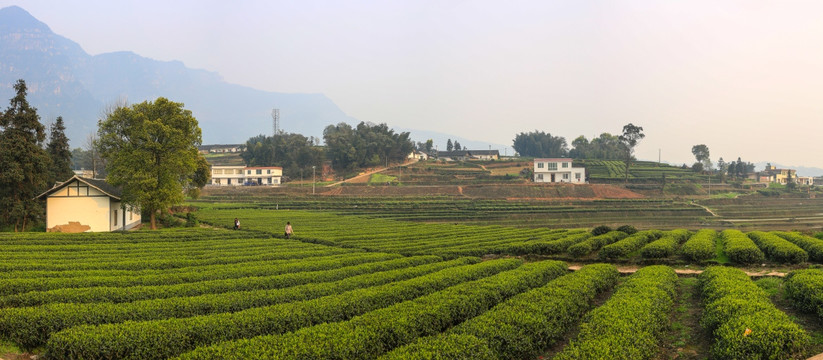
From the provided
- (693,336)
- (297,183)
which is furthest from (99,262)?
(297,183)

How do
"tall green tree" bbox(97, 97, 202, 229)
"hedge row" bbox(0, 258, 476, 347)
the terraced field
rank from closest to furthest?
1. the terraced field
2. "hedge row" bbox(0, 258, 476, 347)
3. "tall green tree" bbox(97, 97, 202, 229)

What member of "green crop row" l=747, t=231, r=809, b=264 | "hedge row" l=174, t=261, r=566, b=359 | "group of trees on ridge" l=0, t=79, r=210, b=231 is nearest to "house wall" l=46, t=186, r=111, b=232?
"group of trees on ridge" l=0, t=79, r=210, b=231

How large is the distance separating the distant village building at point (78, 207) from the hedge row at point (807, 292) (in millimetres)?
37991

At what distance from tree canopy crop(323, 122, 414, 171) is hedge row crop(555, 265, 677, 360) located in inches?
3565

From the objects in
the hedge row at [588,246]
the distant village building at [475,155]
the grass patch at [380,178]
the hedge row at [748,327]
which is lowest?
the hedge row at [588,246]

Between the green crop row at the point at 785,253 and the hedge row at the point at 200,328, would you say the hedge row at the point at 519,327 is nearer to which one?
the hedge row at the point at 200,328

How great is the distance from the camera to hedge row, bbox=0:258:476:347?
34.3 ft

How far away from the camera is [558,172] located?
91250 mm

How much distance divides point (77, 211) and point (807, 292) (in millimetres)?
39617

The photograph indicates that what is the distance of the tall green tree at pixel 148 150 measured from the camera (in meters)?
31.9

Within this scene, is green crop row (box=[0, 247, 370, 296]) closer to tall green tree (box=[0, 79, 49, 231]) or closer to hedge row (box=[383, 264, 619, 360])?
hedge row (box=[383, 264, 619, 360])

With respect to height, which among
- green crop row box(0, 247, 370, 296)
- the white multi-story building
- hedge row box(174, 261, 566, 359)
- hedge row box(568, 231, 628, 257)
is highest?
the white multi-story building

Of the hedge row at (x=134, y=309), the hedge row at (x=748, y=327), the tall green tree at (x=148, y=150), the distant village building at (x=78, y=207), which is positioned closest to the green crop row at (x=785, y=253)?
the hedge row at (x=748, y=327)

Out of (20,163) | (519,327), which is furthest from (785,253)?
(20,163)
